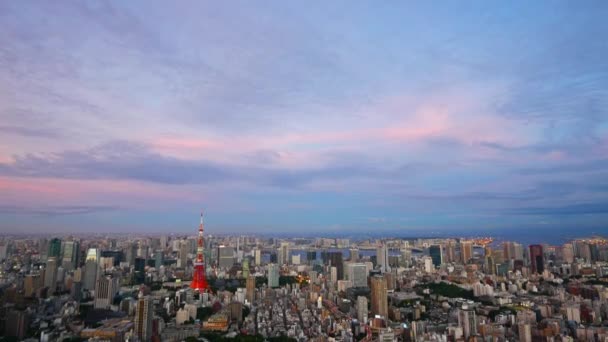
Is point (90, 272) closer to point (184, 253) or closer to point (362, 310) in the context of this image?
point (184, 253)

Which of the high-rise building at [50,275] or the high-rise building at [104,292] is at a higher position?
the high-rise building at [50,275]

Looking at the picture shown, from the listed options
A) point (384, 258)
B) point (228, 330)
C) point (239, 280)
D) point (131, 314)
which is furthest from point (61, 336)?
point (384, 258)

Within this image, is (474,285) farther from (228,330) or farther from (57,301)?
(57,301)

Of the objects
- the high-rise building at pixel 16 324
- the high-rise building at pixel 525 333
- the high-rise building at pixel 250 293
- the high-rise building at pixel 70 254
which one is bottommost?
the high-rise building at pixel 250 293

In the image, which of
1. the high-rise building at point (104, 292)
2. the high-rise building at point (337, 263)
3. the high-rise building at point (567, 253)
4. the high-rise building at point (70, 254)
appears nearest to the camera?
the high-rise building at point (104, 292)

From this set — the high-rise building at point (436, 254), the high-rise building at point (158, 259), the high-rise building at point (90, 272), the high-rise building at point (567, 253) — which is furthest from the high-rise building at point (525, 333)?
the high-rise building at point (158, 259)

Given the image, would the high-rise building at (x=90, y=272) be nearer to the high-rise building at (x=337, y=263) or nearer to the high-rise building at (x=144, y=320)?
the high-rise building at (x=144, y=320)

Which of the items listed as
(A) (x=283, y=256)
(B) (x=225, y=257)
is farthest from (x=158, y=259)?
(A) (x=283, y=256)
